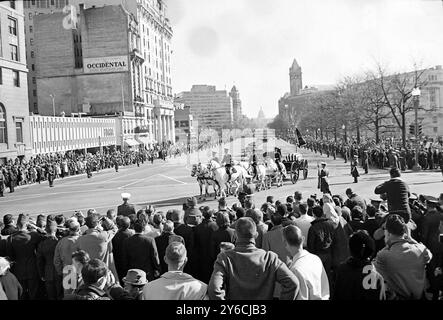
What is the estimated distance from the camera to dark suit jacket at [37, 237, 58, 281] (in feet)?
29.3

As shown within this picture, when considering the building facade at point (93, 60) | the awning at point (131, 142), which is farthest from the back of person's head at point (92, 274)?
the building facade at point (93, 60)

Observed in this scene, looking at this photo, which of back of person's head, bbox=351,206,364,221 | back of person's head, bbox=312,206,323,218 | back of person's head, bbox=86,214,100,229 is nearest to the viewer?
back of person's head, bbox=86,214,100,229

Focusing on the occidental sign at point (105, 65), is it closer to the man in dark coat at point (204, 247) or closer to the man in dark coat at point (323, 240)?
the man in dark coat at point (204, 247)

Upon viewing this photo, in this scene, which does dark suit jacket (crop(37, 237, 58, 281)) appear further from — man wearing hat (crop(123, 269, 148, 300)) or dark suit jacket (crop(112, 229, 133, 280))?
man wearing hat (crop(123, 269, 148, 300))

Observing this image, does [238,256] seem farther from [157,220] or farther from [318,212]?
[157,220]

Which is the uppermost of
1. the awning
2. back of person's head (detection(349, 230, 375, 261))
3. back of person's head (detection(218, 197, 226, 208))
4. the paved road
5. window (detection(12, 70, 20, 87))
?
window (detection(12, 70, 20, 87))

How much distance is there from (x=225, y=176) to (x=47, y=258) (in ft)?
55.0

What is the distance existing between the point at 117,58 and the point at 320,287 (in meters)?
82.8

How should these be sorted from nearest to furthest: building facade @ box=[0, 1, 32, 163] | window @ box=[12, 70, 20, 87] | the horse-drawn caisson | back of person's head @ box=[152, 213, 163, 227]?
back of person's head @ box=[152, 213, 163, 227]
the horse-drawn caisson
building facade @ box=[0, 1, 32, 163]
window @ box=[12, 70, 20, 87]

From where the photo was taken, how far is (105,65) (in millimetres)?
84188

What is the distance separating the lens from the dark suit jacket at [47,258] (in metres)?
8.93

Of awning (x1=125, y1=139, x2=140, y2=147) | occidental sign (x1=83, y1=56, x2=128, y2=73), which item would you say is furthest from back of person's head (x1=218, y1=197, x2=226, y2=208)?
occidental sign (x1=83, y1=56, x2=128, y2=73)

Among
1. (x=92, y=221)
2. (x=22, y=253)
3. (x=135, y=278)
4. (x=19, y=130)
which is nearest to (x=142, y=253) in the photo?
(x=92, y=221)

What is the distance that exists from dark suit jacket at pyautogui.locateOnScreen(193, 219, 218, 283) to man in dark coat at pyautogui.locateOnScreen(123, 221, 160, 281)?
1.08 meters
